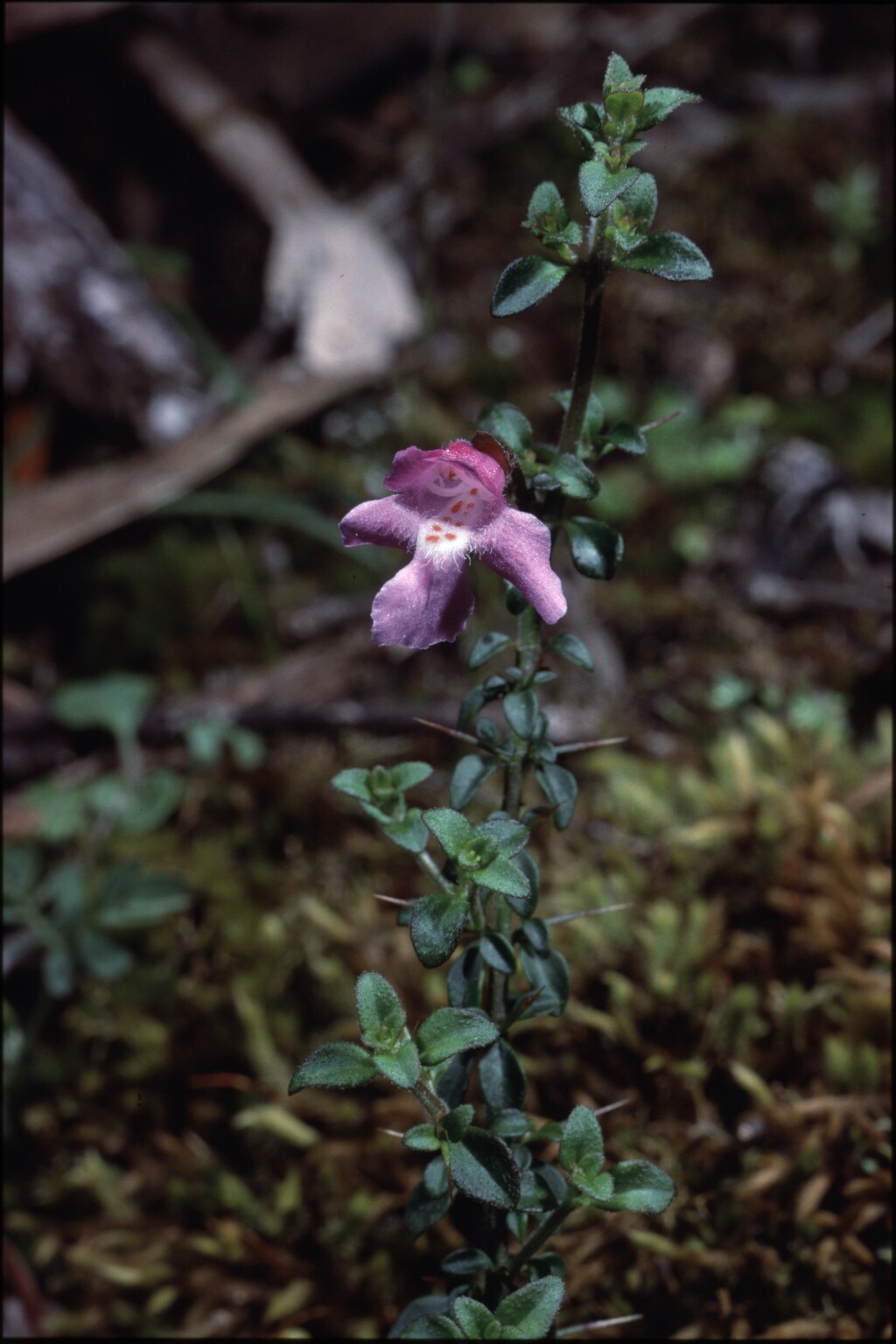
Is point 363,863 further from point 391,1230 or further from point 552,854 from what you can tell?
point 391,1230

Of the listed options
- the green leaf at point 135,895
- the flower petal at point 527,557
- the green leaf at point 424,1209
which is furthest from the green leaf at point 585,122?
the green leaf at point 135,895

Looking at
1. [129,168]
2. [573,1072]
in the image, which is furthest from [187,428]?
[573,1072]

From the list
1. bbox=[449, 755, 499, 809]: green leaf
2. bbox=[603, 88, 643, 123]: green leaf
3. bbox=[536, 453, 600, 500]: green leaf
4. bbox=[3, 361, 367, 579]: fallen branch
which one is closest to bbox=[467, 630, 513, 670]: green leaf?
bbox=[449, 755, 499, 809]: green leaf

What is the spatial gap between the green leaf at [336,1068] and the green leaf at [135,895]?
47.2 inches

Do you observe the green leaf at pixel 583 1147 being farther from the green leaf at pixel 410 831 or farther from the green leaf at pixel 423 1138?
the green leaf at pixel 410 831

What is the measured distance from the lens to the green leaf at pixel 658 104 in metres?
1.34

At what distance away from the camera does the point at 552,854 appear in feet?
9.34

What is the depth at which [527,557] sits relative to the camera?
4.50ft

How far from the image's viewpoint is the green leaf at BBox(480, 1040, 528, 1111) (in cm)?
158

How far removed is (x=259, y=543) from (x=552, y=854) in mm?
1639

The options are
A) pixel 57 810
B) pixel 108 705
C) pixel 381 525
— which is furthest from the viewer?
pixel 108 705

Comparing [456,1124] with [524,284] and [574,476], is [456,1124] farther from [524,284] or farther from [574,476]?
[524,284]

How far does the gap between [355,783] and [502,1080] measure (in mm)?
503

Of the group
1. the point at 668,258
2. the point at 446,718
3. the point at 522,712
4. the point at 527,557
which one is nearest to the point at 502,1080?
the point at 522,712
